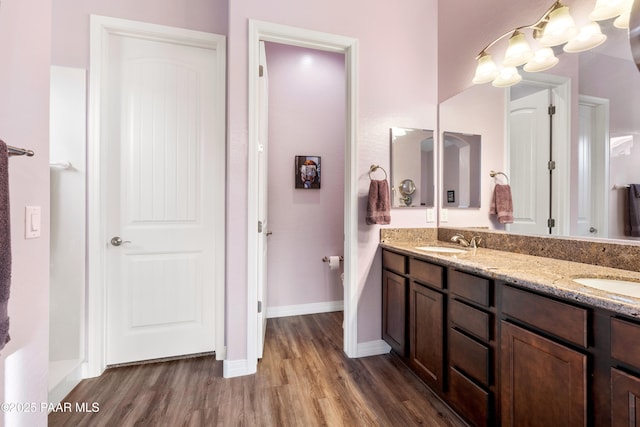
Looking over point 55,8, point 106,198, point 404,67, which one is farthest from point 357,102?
point 55,8

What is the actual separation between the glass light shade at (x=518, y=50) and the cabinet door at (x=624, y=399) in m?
1.67

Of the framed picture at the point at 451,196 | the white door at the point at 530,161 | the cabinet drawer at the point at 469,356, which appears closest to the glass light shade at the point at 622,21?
the white door at the point at 530,161

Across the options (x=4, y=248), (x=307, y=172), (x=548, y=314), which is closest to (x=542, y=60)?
(x=548, y=314)

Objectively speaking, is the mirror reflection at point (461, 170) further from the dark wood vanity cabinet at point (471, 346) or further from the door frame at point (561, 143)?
the dark wood vanity cabinet at point (471, 346)

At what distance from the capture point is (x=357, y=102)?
6.76 ft

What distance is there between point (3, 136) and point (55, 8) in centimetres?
161

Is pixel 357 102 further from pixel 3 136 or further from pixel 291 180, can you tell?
pixel 3 136

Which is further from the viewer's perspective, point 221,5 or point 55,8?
point 221,5

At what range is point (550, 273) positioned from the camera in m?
1.12

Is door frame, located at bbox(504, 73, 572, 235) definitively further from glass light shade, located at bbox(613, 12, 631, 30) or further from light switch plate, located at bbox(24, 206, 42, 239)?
light switch plate, located at bbox(24, 206, 42, 239)

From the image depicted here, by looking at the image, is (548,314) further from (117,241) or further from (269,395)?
(117,241)

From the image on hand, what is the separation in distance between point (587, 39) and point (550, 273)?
3.96 feet

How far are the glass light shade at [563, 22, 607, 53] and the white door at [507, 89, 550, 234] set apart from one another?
226 mm

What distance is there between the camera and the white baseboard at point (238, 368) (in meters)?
1.82
